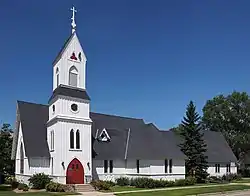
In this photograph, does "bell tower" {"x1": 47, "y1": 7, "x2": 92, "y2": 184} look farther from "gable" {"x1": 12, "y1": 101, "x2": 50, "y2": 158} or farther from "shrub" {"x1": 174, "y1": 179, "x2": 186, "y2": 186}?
"shrub" {"x1": 174, "y1": 179, "x2": 186, "y2": 186}

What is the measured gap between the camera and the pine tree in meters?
50.8

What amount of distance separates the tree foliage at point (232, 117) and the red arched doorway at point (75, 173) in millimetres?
47689

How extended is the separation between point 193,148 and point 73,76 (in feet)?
66.1

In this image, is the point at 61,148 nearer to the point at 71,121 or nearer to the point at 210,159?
the point at 71,121

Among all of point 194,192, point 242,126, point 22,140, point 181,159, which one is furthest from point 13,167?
point 242,126

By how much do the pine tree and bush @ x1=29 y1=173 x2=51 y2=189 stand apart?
68.2 ft

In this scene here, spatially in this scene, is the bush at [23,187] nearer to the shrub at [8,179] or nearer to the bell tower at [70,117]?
the bell tower at [70,117]

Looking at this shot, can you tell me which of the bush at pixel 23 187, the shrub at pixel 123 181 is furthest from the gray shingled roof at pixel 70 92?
the shrub at pixel 123 181

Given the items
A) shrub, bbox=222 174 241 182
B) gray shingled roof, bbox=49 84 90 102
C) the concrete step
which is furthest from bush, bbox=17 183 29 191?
shrub, bbox=222 174 241 182

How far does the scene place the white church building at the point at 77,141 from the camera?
4100cm

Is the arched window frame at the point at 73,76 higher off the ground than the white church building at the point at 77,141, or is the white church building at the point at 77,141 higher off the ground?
the arched window frame at the point at 73,76

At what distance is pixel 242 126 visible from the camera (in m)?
82.5

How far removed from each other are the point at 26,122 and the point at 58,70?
283 inches

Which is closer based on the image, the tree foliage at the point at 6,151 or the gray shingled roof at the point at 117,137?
the gray shingled roof at the point at 117,137
